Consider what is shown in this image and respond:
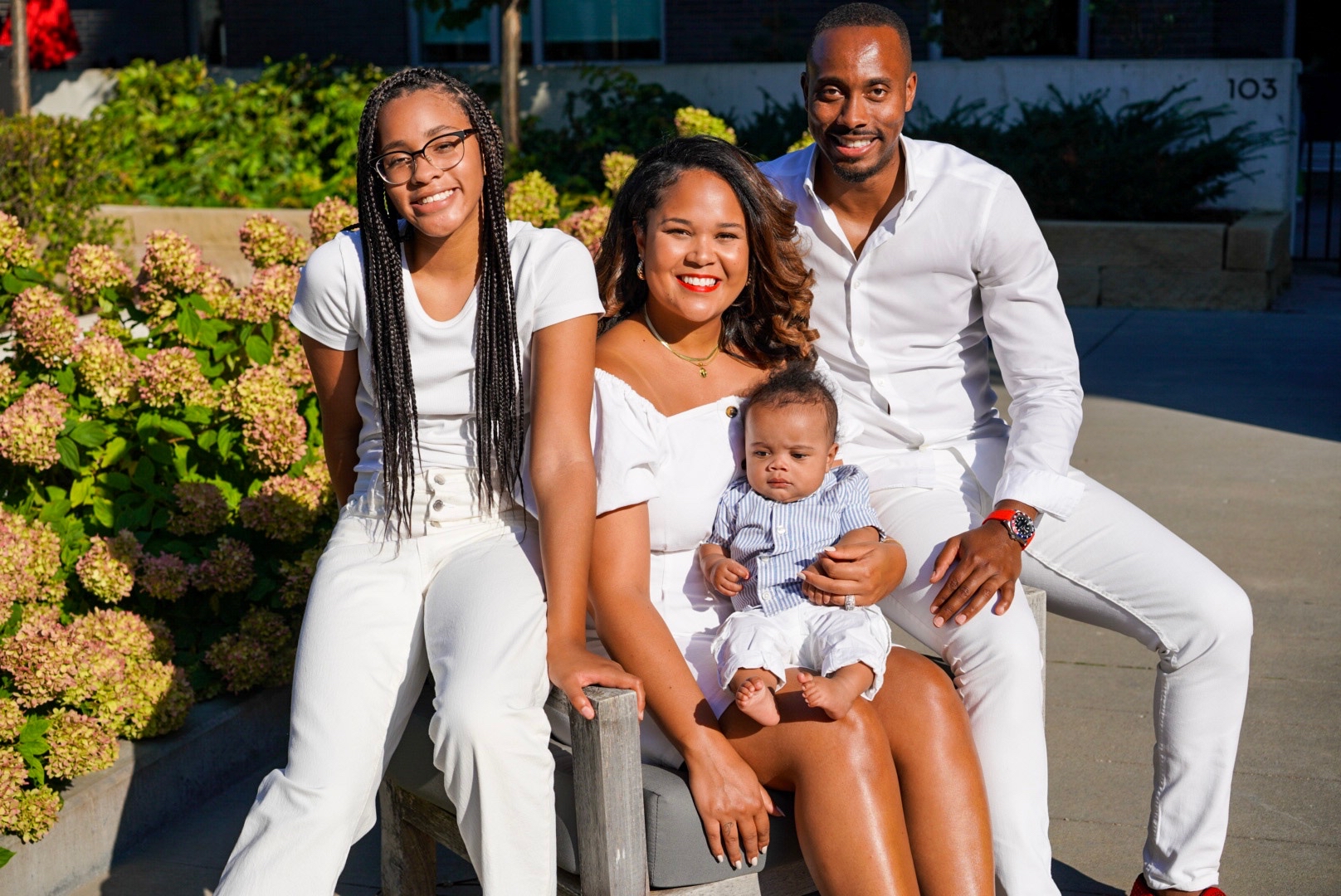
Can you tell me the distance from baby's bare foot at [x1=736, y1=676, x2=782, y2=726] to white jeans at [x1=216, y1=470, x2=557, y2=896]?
348 mm

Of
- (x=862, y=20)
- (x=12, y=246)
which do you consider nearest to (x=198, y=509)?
(x=12, y=246)

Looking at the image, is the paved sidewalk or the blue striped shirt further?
the paved sidewalk

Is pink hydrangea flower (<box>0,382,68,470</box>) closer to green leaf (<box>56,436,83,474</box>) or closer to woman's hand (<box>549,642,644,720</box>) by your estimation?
green leaf (<box>56,436,83,474</box>)

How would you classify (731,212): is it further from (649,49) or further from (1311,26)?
(1311,26)

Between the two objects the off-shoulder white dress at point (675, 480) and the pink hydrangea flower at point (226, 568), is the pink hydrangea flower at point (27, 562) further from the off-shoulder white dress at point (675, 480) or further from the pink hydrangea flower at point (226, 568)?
the off-shoulder white dress at point (675, 480)

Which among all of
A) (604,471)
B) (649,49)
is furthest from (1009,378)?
(649,49)

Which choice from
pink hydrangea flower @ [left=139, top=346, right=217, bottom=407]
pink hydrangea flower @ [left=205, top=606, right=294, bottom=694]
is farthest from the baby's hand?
pink hydrangea flower @ [left=139, top=346, right=217, bottom=407]

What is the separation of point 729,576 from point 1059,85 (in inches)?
377

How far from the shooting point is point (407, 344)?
2.80 metres

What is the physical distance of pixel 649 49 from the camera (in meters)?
13.4

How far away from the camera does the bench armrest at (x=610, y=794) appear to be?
229 centimetres

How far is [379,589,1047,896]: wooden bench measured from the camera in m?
2.30

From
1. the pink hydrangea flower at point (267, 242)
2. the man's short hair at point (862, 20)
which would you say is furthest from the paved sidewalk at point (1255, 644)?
the man's short hair at point (862, 20)

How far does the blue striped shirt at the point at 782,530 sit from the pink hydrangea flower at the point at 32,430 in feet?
5.70
